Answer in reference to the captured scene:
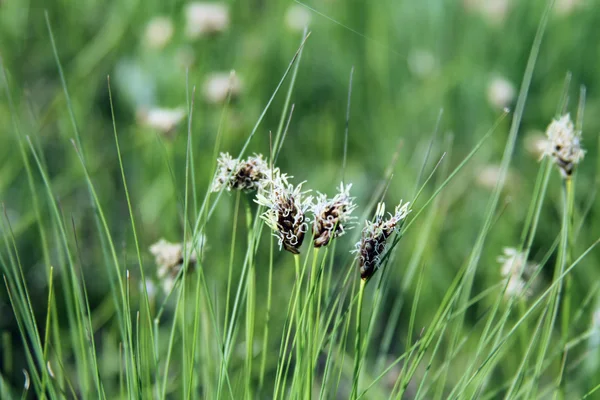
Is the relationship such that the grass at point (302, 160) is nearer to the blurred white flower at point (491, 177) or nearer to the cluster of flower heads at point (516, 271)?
the blurred white flower at point (491, 177)

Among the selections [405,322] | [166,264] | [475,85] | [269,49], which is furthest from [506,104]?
[166,264]

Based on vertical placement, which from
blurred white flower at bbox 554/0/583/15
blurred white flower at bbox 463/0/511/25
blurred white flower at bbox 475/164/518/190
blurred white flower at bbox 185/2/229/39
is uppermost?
blurred white flower at bbox 463/0/511/25

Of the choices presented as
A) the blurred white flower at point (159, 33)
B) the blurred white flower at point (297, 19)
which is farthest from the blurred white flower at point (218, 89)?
the blurred white flower at point (297, 19)

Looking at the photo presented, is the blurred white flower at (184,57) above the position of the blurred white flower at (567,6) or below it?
below

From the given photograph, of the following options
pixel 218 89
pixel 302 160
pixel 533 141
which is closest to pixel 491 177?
pixel 533 141

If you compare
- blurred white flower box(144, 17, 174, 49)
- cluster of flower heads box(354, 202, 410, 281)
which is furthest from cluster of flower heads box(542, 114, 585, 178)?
blurred white flower box(144, 17, 174, 49)

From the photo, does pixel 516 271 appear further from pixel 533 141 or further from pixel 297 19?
pixel 297 19

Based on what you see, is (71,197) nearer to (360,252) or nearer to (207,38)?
(207,38)

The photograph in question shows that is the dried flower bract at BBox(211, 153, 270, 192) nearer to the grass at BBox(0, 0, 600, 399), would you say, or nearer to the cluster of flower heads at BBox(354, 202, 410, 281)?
the cluster of flower heads at BBox(354, 202, 410, 281)
